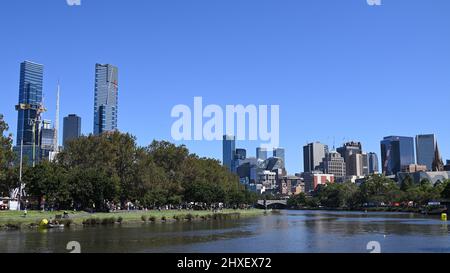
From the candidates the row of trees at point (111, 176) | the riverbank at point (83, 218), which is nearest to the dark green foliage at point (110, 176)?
the row of trees at point (111, 176)

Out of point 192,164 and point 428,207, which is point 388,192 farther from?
point 192,164

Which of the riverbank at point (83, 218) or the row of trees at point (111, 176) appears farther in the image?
the row of trees at point (111, 176)

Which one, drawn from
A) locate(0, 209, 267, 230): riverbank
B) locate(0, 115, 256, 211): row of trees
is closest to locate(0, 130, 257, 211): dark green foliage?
locate(0, 115, 256, 211): row of trees

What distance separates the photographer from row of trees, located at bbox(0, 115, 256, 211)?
3514 inches

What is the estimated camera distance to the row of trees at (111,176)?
3514 inches

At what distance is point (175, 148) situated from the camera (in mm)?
133375

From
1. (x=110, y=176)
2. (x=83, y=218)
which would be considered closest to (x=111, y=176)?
(x=110, y=176)

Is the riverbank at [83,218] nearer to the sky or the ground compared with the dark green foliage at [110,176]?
nearer to the ground

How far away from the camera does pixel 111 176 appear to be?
10169cm

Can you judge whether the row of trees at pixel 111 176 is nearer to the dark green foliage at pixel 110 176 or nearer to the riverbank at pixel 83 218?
the dark green foliage at pixel 110 176
